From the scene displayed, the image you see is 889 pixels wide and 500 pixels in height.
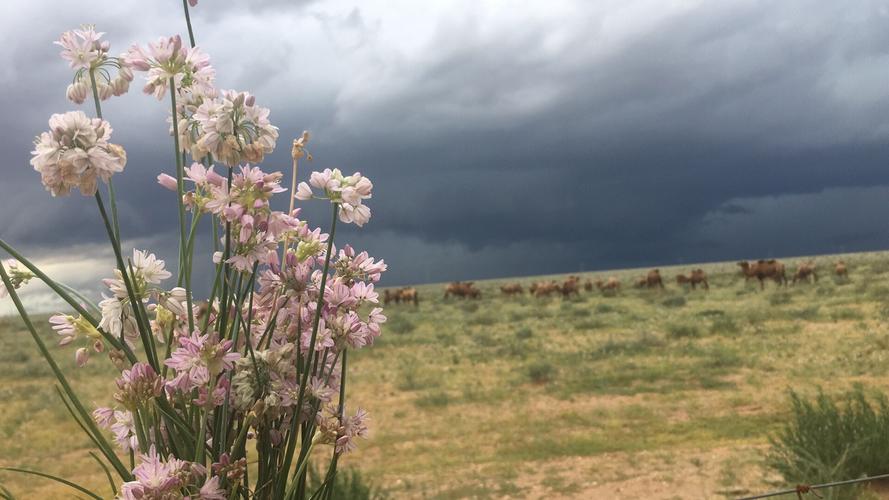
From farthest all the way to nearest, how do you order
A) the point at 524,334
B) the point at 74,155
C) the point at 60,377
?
the point at 524,334
the point at 60,377
the point at 74,155

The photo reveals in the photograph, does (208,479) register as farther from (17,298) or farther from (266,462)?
(17,298)

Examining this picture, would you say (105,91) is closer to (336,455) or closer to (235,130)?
(235,130)

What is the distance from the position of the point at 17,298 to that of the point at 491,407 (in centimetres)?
1203

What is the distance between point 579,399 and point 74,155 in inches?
495

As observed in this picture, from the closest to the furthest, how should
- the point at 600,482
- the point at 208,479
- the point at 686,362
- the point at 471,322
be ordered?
the point at 208,479 → the point at 600,482 → the point at 686,362 → the point at 471,322

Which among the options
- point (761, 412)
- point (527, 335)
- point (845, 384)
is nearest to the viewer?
point (761, 412)

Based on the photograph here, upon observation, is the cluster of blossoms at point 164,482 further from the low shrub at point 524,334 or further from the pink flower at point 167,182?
the low shrub at point 524,334

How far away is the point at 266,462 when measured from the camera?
1.73 metres

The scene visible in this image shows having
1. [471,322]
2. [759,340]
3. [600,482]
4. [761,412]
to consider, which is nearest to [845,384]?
[761,412]

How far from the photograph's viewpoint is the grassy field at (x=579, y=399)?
8.67 metres

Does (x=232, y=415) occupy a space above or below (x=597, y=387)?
above

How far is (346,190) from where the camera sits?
167cm

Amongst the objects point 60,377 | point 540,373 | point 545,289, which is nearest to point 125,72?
point 60,377

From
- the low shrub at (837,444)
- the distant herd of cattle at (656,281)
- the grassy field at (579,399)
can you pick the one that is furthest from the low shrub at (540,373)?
the distant herd of cattle at (656,281)
